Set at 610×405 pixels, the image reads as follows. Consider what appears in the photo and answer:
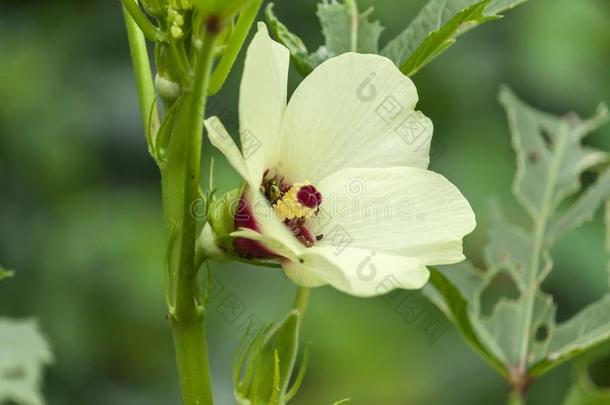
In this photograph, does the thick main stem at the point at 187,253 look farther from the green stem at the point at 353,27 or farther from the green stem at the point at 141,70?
the green stem at the point at 353,27

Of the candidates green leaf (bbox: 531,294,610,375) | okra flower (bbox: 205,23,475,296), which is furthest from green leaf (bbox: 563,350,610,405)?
okra flower (bbox: 205,23,475,296)

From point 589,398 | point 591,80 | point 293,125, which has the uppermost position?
point 293,125

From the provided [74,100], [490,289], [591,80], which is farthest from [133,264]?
[591,80]

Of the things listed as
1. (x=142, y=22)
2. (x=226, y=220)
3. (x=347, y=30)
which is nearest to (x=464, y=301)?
(x=347, y=30)

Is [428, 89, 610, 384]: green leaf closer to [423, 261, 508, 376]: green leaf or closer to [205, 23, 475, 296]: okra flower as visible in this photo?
[423, 261, 508, 376]: green leaf

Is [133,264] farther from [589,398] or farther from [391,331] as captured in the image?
[589,398]

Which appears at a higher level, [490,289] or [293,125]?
[293,125]

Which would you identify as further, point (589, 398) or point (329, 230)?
point (589, 398)

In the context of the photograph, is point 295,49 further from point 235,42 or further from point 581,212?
point 581,212
